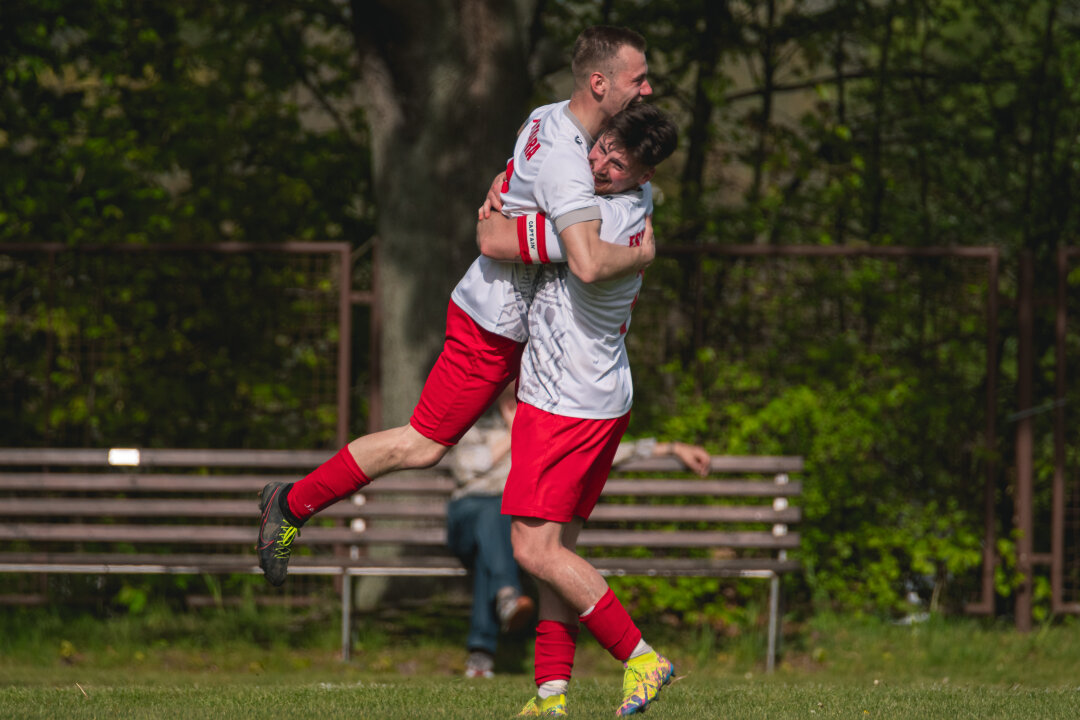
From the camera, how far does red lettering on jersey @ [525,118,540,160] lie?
3533mm

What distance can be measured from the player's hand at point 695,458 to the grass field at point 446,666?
958mm

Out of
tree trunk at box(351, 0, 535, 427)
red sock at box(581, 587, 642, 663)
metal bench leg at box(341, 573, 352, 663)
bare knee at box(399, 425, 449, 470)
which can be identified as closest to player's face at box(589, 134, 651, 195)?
bare knee at box(399, 425, 449, 470)

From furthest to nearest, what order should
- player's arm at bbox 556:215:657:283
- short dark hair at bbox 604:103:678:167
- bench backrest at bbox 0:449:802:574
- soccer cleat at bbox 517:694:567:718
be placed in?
bench backrest at bbox 0:449:802:574 → soccer cleat at bbox 517:694:567:718 → short dark hair at bbox 604:103:678:167 → player's arm at bbox 556:215:657:283

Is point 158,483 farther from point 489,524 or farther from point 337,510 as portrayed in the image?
point 489,524

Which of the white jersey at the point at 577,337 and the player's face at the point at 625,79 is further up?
the player's face at the point at 625,79

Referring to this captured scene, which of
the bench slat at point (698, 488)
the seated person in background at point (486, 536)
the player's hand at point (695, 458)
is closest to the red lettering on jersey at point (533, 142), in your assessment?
the seated person in background at point (486, 536)

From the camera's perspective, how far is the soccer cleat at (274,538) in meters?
3.81

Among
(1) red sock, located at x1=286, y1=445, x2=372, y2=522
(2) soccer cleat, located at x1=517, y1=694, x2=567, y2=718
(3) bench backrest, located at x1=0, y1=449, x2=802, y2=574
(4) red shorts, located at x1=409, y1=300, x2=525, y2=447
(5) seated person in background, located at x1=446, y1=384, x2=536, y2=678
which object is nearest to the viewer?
(2) soccer cleat, located at x1=517, y1=694, x2=567, y2=718

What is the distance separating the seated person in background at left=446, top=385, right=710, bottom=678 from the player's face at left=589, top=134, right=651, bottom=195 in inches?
73.9

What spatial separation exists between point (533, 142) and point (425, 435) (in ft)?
3.04

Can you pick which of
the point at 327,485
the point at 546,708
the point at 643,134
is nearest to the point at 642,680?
the point at 546,708

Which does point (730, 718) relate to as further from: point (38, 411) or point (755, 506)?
point (38, 411)

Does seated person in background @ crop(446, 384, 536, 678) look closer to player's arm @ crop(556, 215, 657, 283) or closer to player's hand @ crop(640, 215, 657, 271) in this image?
player's hand @ crop(640, 215, 657, 271)

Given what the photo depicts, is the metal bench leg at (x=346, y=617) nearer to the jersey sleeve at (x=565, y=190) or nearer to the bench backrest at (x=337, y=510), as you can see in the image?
the bench backrest at (x=337, y=510)
